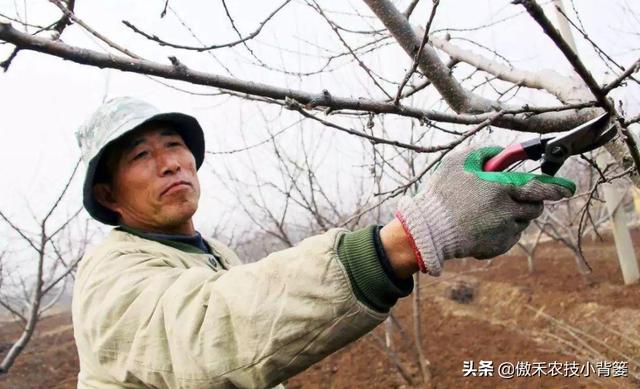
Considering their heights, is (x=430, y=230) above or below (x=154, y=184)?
below

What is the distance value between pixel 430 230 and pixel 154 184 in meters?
0.97

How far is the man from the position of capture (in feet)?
2.64

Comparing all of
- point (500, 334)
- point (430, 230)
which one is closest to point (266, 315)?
point (430, 230)

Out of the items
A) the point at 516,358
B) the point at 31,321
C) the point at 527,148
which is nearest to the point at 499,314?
the point at 516,358

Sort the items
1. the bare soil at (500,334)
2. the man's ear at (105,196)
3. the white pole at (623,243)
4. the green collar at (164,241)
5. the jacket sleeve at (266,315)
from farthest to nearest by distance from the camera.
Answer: the white pole at (623,243)
the bare soil at (500,334)
the man's ear at (105,196)
the green collar at (164,241)
the jacket sleeve at (266,315)

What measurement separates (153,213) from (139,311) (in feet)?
2.11

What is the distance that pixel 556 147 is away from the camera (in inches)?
43.8

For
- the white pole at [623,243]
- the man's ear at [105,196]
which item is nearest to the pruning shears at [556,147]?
the man's ear at [105,196]

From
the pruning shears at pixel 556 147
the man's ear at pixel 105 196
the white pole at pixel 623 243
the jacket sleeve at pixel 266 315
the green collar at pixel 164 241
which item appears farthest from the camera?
the white pole at pixel 623 243

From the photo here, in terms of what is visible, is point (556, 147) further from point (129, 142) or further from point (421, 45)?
point (129, 142)

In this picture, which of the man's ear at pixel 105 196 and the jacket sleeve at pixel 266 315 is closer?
the jacket sleeve at pixel 266 315

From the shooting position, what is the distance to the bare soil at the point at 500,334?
16.0 feet

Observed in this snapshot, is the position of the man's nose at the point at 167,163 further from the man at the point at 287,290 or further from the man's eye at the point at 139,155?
the man at the point at 287,290

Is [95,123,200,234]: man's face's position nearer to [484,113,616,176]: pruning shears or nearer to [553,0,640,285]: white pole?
[484,113,616,176]: pruning shears
